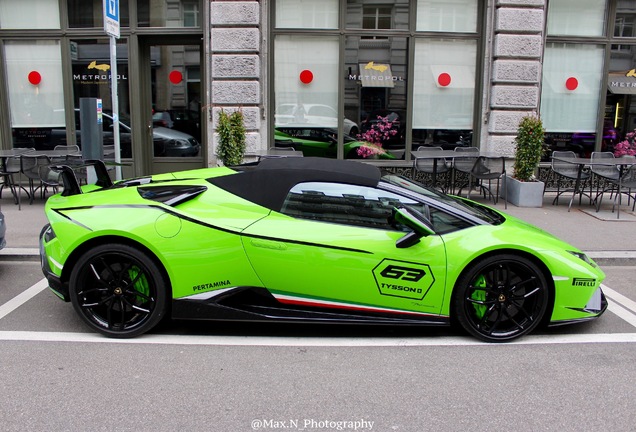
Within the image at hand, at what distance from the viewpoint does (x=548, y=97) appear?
38.0ft

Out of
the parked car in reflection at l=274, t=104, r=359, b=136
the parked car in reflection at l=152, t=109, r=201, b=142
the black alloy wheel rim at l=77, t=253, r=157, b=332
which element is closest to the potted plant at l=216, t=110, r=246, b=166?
the parked car in reflection at l=274, t=104, r=359, b=136

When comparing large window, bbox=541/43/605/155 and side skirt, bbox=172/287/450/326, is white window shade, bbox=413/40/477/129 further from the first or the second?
side skirt, bbox=172/287/450/326

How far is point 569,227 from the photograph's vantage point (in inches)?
335

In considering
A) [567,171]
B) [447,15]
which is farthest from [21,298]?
[447,15]

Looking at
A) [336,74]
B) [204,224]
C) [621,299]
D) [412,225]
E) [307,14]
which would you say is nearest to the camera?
[412,225]

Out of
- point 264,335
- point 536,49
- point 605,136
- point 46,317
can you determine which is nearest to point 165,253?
point 264,335

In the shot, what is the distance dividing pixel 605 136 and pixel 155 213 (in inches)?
410

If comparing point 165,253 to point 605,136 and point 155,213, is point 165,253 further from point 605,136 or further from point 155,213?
point 605,136

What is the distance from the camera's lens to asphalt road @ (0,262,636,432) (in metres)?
3.35

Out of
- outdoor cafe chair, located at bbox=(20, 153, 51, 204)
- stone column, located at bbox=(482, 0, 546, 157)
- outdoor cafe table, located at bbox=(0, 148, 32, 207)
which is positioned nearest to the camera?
outdoor cafe table, located at bbox=(0, 148, 32, 207)

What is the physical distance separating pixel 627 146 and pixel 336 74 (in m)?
6.03

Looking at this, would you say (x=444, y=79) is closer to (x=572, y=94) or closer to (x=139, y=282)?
(x=572, y=94)

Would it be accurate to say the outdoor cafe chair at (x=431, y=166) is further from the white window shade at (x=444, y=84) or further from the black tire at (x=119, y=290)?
the black tire at (x=119, y=290)

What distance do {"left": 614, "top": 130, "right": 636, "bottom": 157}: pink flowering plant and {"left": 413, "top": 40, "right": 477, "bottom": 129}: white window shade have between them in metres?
3.05
